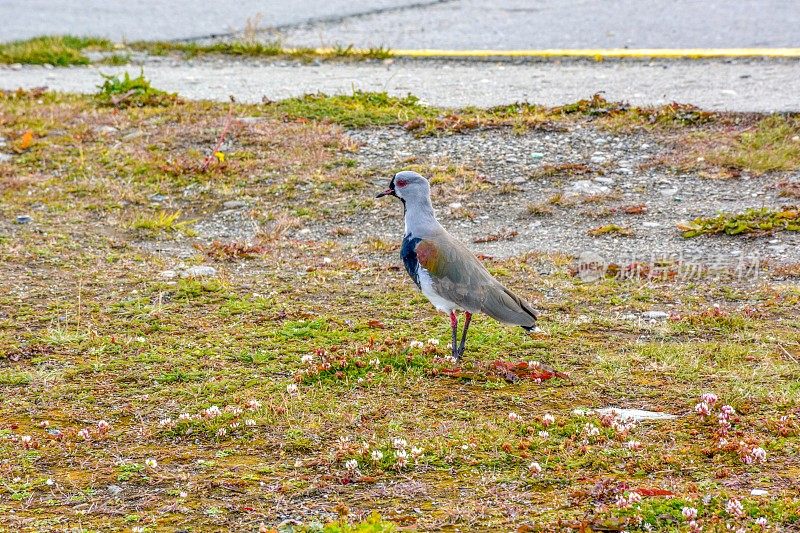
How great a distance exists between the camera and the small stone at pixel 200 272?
25.1 ft

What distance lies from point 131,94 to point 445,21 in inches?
228

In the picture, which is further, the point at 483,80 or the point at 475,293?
the point at 483,80

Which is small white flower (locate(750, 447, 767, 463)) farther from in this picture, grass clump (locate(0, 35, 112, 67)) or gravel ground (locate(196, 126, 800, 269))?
grass clump (locate(0, 35, 112, 67))

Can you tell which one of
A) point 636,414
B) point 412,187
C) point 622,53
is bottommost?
point 636,414

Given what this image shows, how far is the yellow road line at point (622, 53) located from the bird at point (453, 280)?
24.5ft

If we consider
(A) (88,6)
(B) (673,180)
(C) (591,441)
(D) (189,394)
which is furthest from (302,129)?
(A) (88,6)

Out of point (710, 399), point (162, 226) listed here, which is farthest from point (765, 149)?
point (162, 226)

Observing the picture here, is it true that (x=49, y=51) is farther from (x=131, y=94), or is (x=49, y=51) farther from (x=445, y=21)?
(x=445, y=21)

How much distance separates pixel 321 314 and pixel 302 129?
3.88 meters

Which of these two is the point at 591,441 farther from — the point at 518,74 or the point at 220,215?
the point at 518,74

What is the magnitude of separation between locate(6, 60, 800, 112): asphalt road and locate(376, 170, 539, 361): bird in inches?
200

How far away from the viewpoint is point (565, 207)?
8891 mm

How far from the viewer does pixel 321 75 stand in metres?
12.9

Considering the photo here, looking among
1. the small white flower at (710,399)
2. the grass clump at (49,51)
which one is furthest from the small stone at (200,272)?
the grass clump at (49,51)
